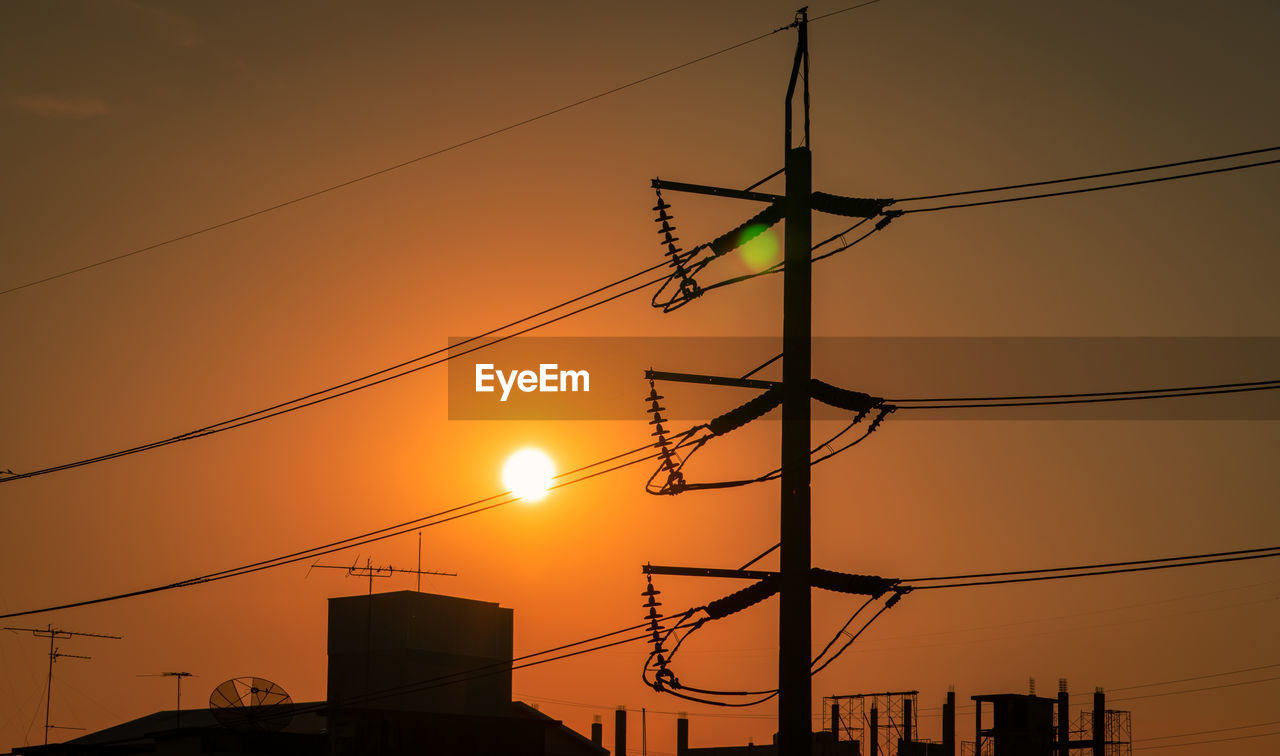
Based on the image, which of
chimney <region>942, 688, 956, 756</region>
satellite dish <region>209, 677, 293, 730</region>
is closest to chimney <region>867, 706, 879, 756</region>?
chimney <region>942, 688, 956, 756</region>

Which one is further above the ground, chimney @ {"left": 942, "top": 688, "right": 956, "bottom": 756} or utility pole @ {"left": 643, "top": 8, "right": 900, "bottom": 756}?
utility pole @ {"left": 643, "top": 8, "right": 900, "bottom": 756}

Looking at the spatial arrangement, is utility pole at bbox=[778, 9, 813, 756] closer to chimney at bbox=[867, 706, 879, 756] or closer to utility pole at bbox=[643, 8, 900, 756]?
utility pole at bbox=[643, 8, 900, 756]

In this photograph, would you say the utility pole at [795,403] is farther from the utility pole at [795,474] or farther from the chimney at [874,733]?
the chimney at [874,733]

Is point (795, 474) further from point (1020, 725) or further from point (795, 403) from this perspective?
point (1020, 725)

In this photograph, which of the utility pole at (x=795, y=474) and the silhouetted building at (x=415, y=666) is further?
the silhouetted building at (x=415, y=666)

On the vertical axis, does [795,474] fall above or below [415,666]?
above

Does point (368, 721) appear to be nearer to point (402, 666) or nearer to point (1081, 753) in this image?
point (402, 666)

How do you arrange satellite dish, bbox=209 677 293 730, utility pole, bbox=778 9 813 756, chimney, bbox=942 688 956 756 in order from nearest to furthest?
1. utility pole, bbox=778 9 813 756
2. satellite dish, bbox=209 677 293 730
3. chimney, bbox=942 688 956 756

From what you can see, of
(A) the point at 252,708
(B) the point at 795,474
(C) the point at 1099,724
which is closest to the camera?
(B) the point at 795,474

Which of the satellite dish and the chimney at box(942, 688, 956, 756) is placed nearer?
the satellite dish

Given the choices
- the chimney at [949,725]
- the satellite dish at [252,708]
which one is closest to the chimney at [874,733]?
the chimney at [949,725]

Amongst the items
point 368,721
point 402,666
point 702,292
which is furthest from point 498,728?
point 702,292

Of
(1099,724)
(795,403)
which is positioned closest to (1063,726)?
(1099,724)

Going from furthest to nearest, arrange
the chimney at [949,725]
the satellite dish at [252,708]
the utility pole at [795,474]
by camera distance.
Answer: the chimney at [949,725] → the satellite dish at [252,708] → the utility pole at [795,474]
